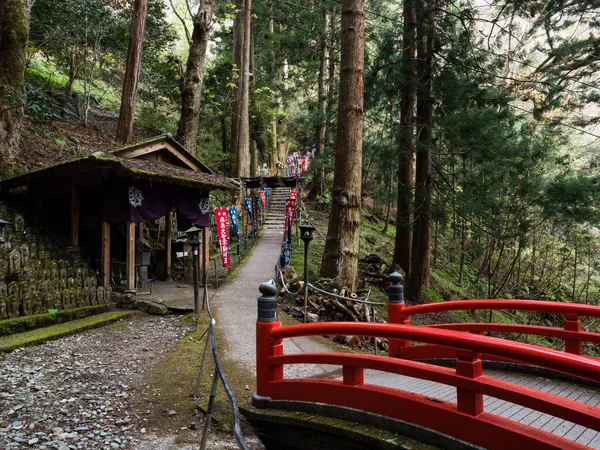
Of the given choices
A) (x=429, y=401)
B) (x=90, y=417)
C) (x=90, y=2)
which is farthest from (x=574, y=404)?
(x=90, y=2)

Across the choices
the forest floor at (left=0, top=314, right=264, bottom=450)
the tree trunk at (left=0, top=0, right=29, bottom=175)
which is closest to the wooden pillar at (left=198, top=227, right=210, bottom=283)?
the forest floor at (left=0, top=314, right=264, bottom=450)

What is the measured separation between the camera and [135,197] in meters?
8.85

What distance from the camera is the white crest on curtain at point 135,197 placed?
8.75 meters

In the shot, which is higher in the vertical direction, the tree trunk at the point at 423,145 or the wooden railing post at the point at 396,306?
the tree trunk at the point at 423,145

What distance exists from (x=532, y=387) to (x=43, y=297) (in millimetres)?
7711

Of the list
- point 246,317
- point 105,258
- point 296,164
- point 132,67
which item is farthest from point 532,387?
point 296,164

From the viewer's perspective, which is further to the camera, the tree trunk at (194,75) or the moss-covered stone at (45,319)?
the tree trunk at (194,75)

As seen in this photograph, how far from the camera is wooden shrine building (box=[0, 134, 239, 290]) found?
8.71 metres

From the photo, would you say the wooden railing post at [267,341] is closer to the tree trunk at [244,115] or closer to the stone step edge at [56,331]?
the stone step edge at [56,331]

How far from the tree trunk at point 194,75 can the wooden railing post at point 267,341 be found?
11762mm

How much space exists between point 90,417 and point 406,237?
10670mm

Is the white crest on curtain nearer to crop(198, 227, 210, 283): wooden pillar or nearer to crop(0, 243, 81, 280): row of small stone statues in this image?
crop(0, 243, 81, 280): row of small stone statues

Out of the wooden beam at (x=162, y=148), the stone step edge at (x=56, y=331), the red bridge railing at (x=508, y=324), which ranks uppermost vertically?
the wooden beam at (x=162, y=148)

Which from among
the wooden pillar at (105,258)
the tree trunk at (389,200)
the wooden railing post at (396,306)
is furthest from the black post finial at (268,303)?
the tree trunk at (389,200)
